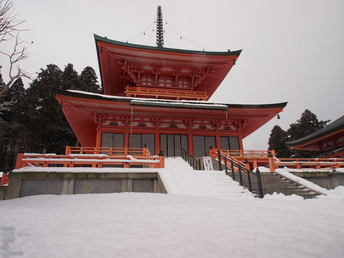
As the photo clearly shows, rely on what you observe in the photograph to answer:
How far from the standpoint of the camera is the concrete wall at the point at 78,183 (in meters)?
7.08

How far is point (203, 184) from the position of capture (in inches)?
306

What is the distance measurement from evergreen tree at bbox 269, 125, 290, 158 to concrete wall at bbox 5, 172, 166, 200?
40.7m

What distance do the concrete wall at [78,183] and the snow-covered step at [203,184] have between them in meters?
0.42

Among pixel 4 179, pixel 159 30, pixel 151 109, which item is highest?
pixel 159 30

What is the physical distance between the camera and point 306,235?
2.13 metres

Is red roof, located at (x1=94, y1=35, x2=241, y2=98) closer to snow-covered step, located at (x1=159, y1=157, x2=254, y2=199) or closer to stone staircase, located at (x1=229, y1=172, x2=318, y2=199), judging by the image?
stone staircase, located at (x1=229, y1=172, x2=318, y2=199)

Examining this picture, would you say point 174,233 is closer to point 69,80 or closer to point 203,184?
point 203,184

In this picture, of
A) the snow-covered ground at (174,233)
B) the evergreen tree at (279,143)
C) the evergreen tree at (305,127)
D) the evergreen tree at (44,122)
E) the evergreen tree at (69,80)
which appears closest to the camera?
the snow-covered ground at (174,233)

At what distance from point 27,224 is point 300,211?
3.80 metres

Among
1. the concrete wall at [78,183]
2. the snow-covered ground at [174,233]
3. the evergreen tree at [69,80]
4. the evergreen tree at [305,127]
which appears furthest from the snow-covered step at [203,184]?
the evergreen tree at [305,127]

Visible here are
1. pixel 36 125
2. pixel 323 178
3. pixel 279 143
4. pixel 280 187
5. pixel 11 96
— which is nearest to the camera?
pixel 280 187

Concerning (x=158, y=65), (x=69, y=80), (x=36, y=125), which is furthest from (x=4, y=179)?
(x=69, y=80)

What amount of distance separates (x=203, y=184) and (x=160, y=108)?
Result: 7513mm

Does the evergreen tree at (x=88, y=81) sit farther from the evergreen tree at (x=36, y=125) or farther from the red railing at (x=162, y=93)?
the red railing at (x=162, y=93)
